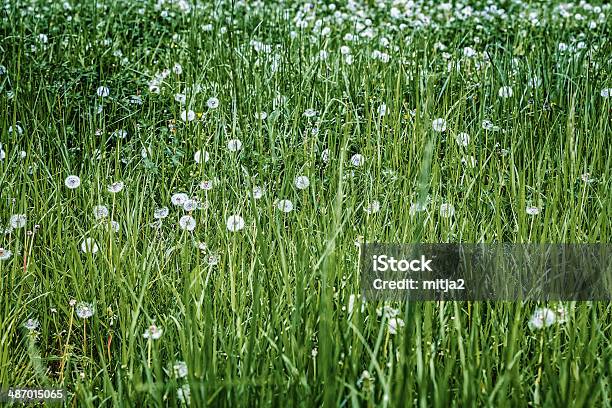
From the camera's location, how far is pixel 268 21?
4.97 metres

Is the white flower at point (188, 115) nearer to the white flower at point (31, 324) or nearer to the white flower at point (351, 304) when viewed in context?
the white flower at point (31, 324)

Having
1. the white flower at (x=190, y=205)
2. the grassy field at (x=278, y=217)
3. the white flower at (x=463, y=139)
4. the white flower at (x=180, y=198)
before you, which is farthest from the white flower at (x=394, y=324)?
the white flower at (x=463, y=139)

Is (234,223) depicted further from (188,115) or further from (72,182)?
(188,115)

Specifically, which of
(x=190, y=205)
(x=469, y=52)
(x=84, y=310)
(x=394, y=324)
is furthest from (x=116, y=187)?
(x=469, y=52)

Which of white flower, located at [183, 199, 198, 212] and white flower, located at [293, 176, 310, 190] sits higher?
white flower, located at [293, 176, 310, 190]

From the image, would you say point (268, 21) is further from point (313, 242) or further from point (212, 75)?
point (313, 242)

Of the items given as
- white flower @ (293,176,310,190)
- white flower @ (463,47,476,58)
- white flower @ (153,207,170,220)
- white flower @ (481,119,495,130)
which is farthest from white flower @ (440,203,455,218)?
white flower @ (463,47,476,58)

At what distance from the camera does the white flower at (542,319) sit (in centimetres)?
185

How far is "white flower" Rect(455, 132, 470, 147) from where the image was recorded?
9.54 feet

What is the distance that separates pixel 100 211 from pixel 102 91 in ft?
4.27

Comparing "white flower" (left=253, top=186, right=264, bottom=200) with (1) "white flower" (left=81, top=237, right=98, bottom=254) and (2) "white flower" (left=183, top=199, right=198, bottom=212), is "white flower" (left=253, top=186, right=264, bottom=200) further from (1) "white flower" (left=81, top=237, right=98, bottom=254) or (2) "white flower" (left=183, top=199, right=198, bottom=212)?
(1) "white flower" (left=81, top=237, right=98, bottom=254)

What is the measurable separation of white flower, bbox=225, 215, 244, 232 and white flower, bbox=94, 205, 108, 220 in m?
0.41

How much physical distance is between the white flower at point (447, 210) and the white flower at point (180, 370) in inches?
38.9

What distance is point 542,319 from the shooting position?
6.12 ft
